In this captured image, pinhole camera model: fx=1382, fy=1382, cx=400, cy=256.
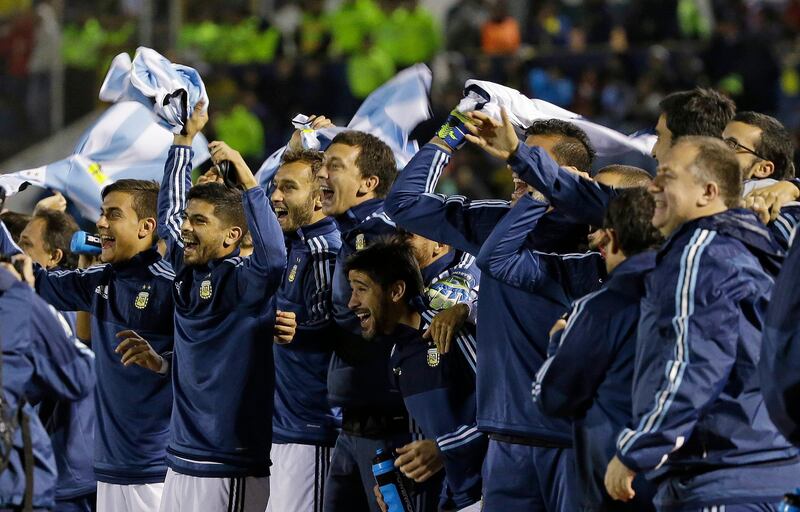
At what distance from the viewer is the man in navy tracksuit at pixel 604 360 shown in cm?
428

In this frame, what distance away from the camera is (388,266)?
226 inches

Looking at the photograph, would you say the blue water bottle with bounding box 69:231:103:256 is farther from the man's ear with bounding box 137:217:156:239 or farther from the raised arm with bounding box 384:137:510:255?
the raised arm with bounding box 384:137:510:255

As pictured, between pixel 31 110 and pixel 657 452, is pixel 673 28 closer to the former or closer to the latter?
pixel 31 110

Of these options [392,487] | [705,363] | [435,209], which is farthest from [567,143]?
[705,363]

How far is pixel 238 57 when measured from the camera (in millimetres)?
17188

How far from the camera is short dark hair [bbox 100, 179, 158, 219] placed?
6586mm

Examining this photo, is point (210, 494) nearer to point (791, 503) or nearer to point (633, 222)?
point (633, 222)

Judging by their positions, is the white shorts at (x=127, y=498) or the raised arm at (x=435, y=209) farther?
the white shorts at (x=127, y=498)

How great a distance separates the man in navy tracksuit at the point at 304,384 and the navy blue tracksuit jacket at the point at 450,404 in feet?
2.33

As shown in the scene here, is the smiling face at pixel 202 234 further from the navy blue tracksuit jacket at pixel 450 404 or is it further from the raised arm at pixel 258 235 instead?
the navy blue tracksuit jacket at pixel 450 404

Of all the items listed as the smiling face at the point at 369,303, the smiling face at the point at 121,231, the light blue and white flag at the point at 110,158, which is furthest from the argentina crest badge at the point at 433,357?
the light blue and white flag at the point at 110,158

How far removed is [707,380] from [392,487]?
1934mm

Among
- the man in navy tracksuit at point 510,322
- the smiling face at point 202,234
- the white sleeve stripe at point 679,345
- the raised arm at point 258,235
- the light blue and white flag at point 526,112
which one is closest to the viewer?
the white sleeve stripe at point 679,345

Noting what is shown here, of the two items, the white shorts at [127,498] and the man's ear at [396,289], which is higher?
the man's ear at [396,289]
